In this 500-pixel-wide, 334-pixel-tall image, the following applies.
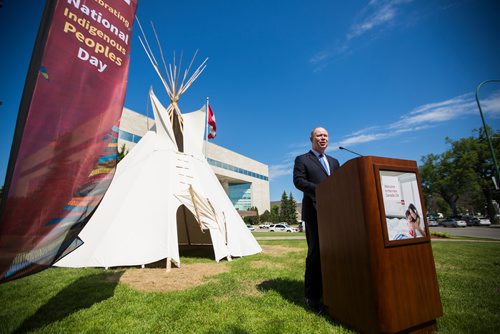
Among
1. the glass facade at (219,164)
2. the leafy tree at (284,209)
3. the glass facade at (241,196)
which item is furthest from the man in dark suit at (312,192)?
the leafy tree at (284,209)

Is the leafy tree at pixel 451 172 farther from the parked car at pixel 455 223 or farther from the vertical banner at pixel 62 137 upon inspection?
the vertical banner at pixel 62 137

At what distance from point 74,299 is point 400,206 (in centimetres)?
459

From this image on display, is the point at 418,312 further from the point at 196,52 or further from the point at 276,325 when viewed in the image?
the point at 196,52

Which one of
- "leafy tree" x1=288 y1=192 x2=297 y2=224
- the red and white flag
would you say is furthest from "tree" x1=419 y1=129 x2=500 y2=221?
the red and white flag

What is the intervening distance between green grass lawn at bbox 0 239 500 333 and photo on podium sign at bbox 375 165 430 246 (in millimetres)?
919

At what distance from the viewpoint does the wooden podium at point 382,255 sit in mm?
1855

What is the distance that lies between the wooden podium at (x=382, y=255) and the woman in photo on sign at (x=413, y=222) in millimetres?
40

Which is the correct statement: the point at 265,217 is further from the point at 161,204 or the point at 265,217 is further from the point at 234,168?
the point at 161,204

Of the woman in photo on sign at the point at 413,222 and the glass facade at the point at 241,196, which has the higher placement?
the glass facade at the point at 241,196

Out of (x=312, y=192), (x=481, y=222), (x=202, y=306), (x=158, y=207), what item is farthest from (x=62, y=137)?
(x=481, y=222)

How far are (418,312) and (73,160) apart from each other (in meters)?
3.59

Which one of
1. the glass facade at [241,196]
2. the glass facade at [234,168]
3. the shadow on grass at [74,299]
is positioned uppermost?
the glass facade at [234,168]

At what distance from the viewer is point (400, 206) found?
2.07m

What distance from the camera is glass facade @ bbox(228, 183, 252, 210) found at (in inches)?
1837
